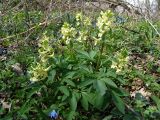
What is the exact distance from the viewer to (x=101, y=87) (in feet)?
8.05

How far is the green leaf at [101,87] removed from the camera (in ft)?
A: 7.92

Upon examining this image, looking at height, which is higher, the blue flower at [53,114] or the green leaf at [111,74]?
the green leaf at [111,74]

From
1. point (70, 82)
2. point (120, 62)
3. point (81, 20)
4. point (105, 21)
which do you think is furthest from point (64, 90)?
point (81, 20)

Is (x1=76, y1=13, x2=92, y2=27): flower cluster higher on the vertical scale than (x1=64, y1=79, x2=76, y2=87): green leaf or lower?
higher

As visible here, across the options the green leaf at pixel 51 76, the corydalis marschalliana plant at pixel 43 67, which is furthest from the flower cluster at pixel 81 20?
the green leaf at pixel 51 76

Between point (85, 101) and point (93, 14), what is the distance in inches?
141

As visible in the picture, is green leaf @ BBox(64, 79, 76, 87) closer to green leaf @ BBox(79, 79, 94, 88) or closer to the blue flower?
green leaf @ BBox(79, 79, 94, 88)

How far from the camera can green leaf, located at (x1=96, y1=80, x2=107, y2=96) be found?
241cm

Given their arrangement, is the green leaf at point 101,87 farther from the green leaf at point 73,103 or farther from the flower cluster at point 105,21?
the flower cluster at point 105,21

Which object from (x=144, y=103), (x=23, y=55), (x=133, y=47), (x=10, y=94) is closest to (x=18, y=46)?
(x=23, y=55)

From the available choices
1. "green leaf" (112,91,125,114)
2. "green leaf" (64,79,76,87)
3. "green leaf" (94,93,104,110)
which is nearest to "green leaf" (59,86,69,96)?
"green leaf" (64,79,76,87)

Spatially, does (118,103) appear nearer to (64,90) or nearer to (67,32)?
(64,90)

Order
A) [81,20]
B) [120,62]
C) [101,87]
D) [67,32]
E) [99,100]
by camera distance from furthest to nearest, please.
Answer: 1. [81,20]
2. [67,32]
3. [120,62]
4. [99,100]
5. [101,87]

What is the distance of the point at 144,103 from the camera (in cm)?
318
